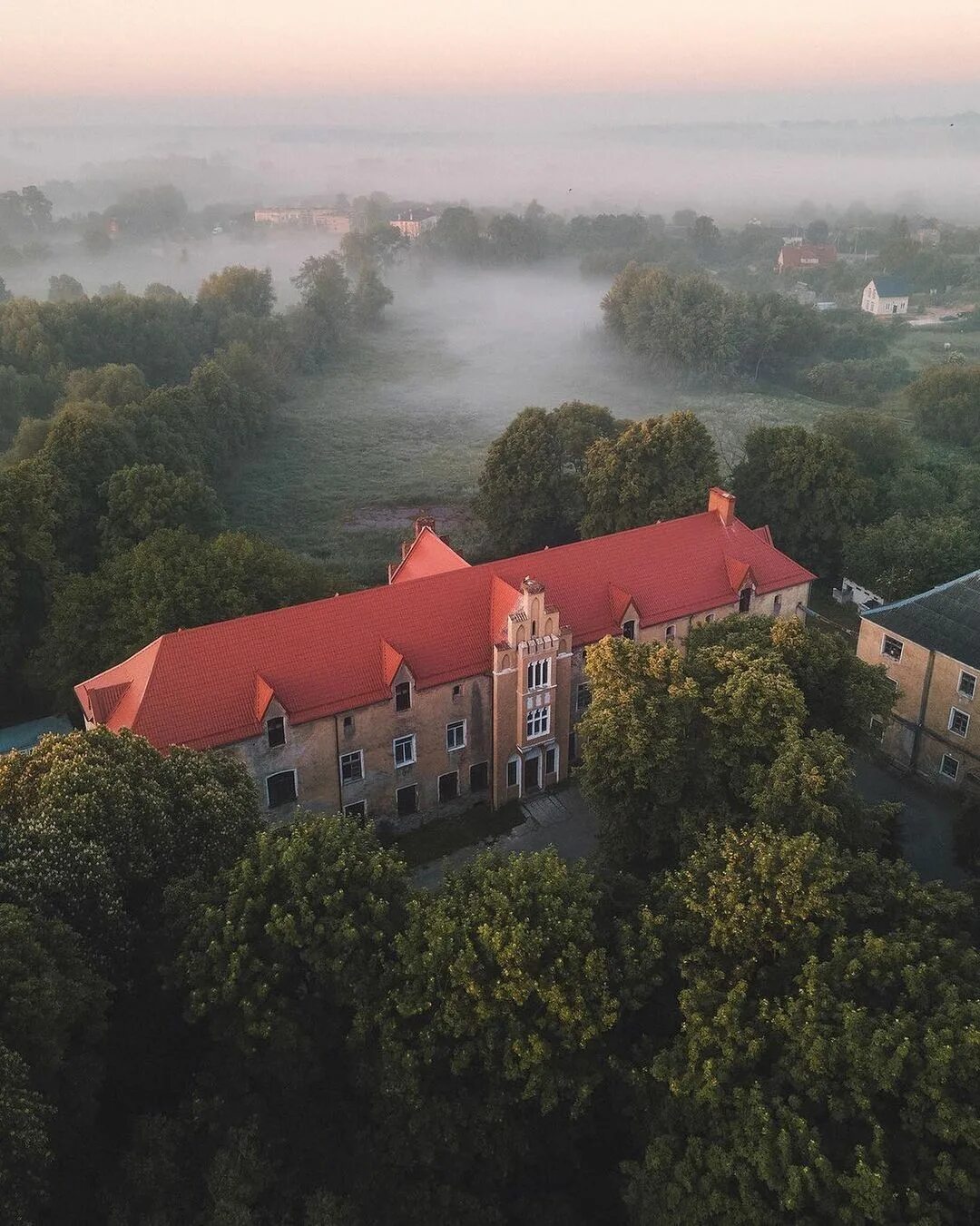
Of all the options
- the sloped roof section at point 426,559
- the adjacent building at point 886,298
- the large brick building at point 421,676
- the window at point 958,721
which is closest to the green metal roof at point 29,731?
the large brick building at point 421,676

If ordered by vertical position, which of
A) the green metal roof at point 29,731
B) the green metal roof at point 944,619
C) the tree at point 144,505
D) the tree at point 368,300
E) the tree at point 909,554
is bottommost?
the green metal roof at point 29,731

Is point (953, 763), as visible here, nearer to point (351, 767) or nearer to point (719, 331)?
point (351, 767)

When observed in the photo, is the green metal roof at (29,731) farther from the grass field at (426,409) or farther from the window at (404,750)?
the grass field at (426,409)

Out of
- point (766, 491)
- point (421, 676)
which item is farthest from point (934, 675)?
point (766, 491)

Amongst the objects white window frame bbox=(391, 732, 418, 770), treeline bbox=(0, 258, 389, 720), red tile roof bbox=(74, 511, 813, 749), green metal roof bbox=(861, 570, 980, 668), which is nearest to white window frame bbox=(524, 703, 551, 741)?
red tile roof bbox=(74, 511, 813, 749)

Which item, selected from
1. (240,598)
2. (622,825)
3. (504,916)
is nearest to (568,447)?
(240,598)

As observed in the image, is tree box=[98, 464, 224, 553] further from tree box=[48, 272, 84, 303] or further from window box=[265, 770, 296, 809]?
tree box=[48, 272, 84, 303]

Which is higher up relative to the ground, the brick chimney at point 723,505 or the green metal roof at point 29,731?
the brick chimney at point 723,505
